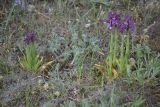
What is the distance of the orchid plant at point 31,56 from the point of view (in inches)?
146

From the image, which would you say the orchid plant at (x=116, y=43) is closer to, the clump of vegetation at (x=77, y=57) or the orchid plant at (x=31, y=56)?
the clump of vegetation at (x=77, y=57)

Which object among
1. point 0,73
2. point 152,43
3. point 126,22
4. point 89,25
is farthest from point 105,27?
point 0,73

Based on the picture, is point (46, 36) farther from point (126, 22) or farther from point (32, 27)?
point (126, 22)

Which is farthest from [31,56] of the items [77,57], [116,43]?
[116,43]

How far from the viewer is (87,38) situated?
4180 millimetres

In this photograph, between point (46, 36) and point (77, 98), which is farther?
point (46, 36)

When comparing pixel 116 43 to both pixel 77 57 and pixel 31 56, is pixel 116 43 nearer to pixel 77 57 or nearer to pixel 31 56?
pixel 77 57

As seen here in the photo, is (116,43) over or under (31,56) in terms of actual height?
over

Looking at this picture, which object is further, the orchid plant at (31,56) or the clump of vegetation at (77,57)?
the orchid plant at (31,56)

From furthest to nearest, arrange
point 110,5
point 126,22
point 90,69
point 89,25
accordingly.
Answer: point 110,5 < point 89,25 < point 90,69 < point 126,22

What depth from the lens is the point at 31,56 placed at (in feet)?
12.3

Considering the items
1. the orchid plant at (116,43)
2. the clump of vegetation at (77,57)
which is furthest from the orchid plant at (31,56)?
the orchid plant at (116,43)

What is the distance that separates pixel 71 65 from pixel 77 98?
0.50m

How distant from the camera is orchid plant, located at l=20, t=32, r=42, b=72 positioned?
3709 mm
